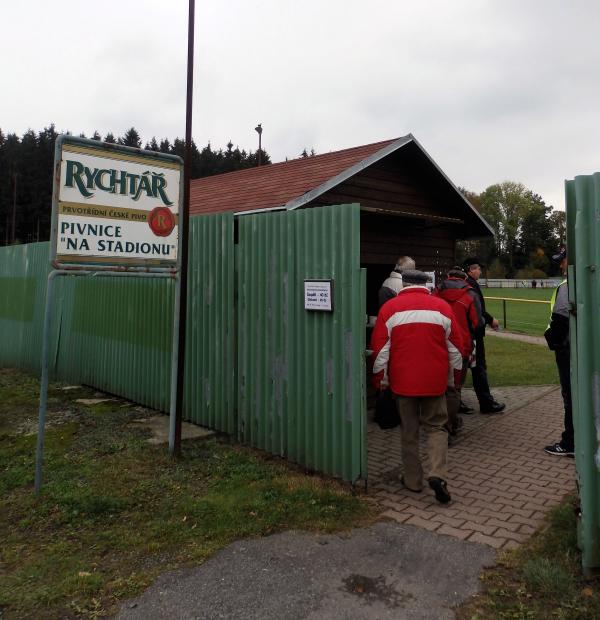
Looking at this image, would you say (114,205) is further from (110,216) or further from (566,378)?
(566,378)

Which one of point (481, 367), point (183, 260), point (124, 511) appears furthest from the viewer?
point (481, 367)

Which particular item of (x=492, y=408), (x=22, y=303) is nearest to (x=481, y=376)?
(x=492, y=408)

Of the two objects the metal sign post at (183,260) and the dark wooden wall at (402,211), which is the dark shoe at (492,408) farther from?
the metal sign post at (183,260)

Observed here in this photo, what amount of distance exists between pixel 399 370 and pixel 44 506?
312 cm

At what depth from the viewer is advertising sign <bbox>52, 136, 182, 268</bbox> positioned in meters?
4.62

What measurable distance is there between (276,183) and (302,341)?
4.03 meters

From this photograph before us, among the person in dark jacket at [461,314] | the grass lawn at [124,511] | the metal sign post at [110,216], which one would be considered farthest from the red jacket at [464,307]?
the metal sign post at [110,216]

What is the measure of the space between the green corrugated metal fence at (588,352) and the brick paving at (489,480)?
664 millimetres

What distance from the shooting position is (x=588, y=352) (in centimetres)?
300

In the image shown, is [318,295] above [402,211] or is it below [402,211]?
below

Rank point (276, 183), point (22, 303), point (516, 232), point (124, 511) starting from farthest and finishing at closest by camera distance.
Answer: point (516, 232) < point (22, 303) < point (276, 183) < point (124, 511)

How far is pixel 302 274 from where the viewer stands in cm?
487

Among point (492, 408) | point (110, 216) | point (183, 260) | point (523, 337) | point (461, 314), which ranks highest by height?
point (110, 216)

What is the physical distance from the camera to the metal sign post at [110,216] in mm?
4598
